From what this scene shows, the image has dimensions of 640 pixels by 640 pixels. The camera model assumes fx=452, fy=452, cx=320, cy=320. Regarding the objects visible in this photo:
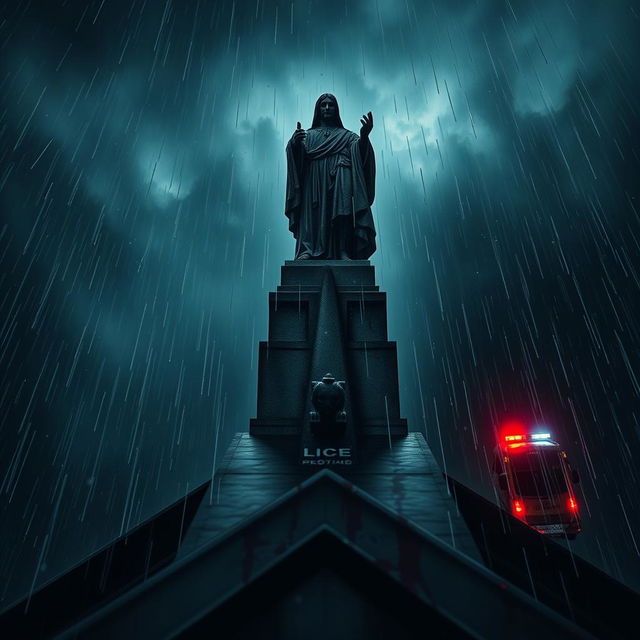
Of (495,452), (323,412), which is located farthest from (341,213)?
(495,452)

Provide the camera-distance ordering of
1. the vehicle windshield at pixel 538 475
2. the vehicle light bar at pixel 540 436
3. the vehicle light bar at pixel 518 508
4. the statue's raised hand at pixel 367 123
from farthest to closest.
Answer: the vehicle light bar at pixel 540 436
the vehicle windshield at pixel 538 475
the vehicle light bar at pixel 518 508
the statue's raised hand at pixel 367 123

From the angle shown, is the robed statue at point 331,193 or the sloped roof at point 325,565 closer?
the sloped roof at point 325,565

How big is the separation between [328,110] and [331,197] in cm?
264

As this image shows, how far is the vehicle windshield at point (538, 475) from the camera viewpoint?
1723 cm

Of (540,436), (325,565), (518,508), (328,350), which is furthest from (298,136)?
(540,436)

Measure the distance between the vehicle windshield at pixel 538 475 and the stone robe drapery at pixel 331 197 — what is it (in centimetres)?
1260

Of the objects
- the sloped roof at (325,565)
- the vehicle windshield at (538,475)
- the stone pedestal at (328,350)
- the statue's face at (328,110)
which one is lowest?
the sloped roof at (325,565)

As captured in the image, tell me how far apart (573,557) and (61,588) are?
187 inches

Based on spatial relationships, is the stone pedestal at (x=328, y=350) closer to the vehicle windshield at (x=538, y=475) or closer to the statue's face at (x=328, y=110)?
the statue's face at (x=328, y=110)

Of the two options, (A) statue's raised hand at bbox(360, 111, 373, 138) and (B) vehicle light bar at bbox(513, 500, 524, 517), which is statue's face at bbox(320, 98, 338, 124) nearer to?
(A) statue's raised hand at bbox(360, 111, 373, 138)

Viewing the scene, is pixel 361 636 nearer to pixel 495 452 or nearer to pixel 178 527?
pixel 178 527

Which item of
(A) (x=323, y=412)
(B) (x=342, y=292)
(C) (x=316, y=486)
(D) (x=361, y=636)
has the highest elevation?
(B) (x=342, y=292)

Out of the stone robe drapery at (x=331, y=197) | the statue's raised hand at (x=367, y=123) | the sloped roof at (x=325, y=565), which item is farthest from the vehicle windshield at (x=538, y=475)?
the sloped roof at (x=325, y=565)

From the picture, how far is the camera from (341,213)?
10.1 meters
